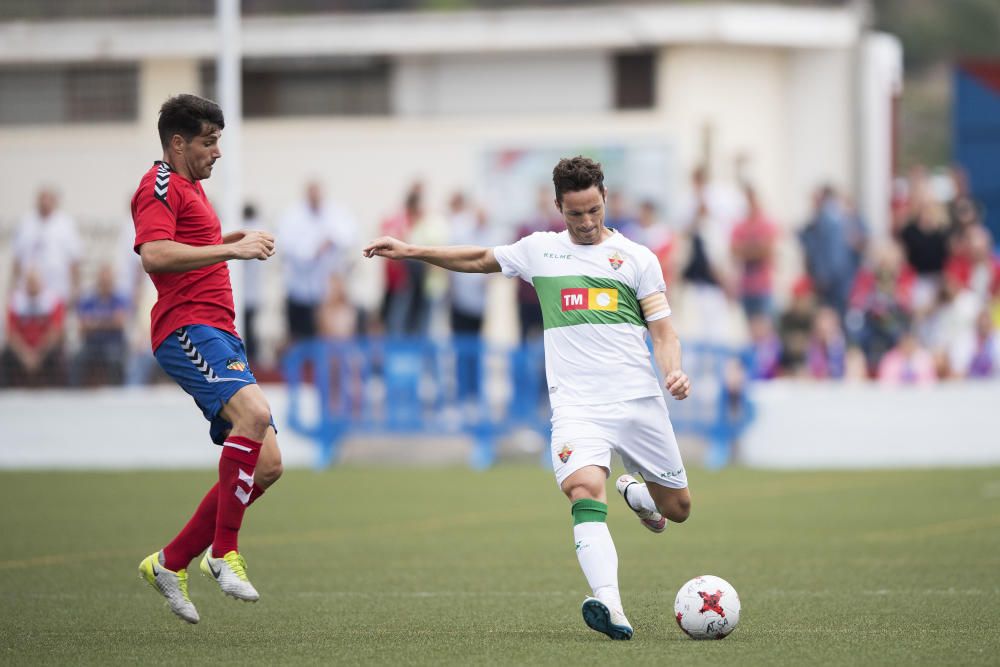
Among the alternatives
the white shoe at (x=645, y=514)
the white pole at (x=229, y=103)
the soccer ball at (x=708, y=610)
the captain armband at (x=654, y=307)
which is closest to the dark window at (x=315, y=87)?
the white pole at (x=229, y=103)

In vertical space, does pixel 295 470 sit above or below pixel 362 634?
below

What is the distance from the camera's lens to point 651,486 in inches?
353

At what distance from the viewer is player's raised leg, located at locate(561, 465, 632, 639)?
799 cm

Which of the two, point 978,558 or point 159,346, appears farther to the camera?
point 978,558

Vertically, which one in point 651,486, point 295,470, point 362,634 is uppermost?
point 651,486

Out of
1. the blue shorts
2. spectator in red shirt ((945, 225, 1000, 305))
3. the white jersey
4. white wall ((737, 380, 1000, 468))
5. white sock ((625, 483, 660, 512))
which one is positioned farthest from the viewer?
spectator in red shirt ((945, 225, 1000, 305))

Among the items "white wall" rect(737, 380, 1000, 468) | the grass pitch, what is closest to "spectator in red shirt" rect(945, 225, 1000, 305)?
"white wall" rect(737, 380, 1000, 468)

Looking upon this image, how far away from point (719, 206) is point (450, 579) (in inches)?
521

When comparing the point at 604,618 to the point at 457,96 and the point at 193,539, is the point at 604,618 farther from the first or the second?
the point at 457,96

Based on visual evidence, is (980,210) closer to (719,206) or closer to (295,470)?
(719,206)

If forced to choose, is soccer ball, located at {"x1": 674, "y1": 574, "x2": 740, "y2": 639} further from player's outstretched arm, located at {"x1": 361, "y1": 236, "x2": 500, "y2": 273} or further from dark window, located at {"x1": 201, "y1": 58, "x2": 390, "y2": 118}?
dark window, located at {"x1": 201, "y1": 58, "x2": 390, "y2": 118}

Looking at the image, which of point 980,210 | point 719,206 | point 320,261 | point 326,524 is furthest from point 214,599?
point 980,210

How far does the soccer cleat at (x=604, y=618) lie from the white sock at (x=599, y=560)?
4cm

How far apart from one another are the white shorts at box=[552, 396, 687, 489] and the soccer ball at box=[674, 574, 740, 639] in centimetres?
71
